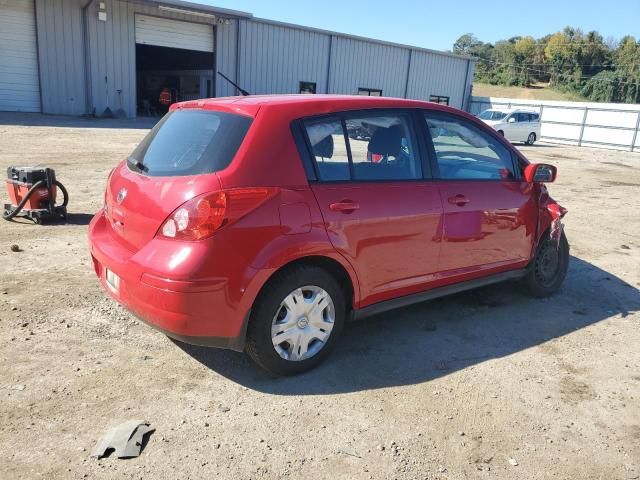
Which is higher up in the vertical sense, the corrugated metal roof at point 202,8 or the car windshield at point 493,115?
the corrugated metal roof at point 202,8

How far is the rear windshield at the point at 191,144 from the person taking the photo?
3090mm

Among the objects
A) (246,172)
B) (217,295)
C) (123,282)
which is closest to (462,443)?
(217,295)

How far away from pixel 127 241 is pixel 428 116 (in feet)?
7.63

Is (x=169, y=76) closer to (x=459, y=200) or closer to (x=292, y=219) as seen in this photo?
(x=459, y=200)

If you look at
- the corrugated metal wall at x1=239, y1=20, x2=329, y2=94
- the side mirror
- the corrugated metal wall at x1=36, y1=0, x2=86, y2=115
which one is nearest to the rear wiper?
the side mirror

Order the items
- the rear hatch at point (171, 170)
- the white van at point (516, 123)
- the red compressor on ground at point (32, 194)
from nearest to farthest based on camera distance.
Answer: the rear hatch at point (171, 170) < the red compressor on ground at point (32, 194) < the white van at point (516, 123)

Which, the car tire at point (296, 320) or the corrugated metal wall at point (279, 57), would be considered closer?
the car tire at point (296, 320)

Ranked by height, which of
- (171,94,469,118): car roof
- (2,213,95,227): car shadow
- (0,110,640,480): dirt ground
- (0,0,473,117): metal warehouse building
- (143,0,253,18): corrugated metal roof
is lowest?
(2,213,95,227): car shadow

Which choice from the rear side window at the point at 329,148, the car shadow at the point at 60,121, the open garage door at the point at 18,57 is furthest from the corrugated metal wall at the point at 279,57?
the rear side window at the point at 329,148

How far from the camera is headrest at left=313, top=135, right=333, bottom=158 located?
3.33 m

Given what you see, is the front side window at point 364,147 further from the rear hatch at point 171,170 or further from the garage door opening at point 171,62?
the garage door opening at point 171,62

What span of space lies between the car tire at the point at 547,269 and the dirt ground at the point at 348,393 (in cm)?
15

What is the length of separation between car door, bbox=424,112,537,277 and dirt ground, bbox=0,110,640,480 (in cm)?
59

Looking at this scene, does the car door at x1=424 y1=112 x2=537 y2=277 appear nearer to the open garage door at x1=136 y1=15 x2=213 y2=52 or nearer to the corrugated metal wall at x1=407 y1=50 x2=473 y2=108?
the open garage door at x1=136 y1=15 x2=213 y2=52
